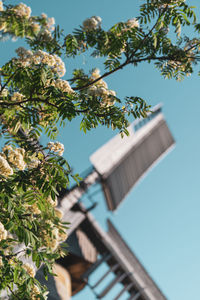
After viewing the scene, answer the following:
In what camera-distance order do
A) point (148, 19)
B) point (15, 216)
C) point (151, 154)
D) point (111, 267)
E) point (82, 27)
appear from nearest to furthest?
point (15, 216) < point (148, 19) < point (82, 27) < point (111, 267) < point (151, 154)

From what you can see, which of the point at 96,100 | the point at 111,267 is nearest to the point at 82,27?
the point at 96,100

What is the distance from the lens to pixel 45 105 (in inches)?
126

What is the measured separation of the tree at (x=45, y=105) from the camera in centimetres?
266

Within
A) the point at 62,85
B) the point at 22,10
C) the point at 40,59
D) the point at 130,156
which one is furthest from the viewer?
the point at 130,156

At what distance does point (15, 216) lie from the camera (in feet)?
8.33

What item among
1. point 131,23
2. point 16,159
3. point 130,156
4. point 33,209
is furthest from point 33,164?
point 130,156

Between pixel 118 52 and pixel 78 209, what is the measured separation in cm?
775

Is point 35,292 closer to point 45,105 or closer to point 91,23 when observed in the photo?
point 45,105

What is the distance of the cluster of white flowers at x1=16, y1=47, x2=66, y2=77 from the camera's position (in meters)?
3.26

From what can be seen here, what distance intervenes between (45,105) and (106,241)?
1054 cm

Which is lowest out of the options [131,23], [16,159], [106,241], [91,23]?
[106,241]

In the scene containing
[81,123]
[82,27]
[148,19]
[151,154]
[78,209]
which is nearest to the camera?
[81,123]

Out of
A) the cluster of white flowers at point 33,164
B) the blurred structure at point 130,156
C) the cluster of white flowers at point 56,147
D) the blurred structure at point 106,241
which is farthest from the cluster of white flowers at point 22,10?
the blurred structure at point 130,156

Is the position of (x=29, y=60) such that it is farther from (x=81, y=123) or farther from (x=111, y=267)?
(x=111, y=267)
